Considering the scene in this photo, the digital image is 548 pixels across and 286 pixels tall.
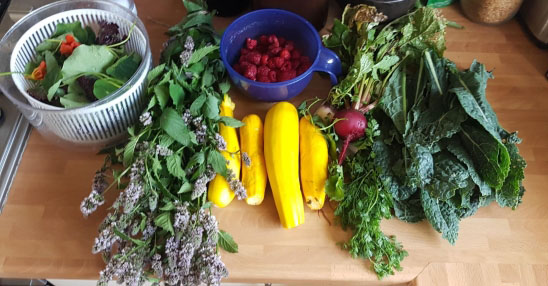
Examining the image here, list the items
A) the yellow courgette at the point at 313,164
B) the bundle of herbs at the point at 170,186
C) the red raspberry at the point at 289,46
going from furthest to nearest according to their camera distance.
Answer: the red raspberry at the point at 289,46 → the yellow courgette at the point at 313,164 → the bundle of herbs at the point at 170,186

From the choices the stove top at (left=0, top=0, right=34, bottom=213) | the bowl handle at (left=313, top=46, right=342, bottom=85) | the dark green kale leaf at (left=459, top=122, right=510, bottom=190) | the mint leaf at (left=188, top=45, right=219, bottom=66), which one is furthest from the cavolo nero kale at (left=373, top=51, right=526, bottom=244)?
the stove top at (left=0, top=0, right=34, bottom=213)

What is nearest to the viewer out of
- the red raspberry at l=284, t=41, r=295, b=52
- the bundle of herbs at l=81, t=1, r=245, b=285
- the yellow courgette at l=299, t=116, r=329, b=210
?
the bundle of herbs at l=81, t=1, r=245, b=285

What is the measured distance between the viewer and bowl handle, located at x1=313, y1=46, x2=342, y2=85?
0.81 metres

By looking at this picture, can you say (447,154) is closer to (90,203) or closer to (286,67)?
(286,67)

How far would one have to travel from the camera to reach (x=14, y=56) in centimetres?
75

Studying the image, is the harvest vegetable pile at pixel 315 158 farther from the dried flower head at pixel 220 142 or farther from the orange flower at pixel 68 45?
the orange flower at pixel 68 45

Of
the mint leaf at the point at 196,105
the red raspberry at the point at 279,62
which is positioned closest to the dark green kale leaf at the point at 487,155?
the red raspberry at the point at 279,62

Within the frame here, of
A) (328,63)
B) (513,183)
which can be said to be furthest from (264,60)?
(513,183)

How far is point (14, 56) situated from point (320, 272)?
625mm

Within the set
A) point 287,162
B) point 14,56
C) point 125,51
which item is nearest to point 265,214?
point 287,162

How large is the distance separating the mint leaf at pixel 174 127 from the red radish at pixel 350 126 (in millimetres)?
264

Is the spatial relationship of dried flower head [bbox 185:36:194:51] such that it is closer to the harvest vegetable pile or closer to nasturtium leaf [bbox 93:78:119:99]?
the harvest vegetable pile

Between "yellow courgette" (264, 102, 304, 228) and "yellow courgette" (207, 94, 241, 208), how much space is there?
54mm

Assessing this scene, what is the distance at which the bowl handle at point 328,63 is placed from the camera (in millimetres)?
806
